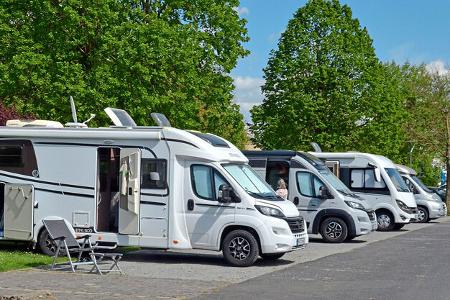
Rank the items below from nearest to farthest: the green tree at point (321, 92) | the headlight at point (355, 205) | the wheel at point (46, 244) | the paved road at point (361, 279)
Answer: the paved road at point (361, 279) → the wheel at point (46, 244) → the headlight at point (355, 205) → the green tree at point (321, 92)

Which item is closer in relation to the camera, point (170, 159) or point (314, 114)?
point (170, 159)

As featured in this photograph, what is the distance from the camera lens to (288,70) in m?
43.2

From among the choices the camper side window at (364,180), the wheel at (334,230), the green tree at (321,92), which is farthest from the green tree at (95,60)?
the green tree at (321,92)

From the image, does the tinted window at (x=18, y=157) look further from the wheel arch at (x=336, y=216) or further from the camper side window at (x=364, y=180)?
the camper side window at (x=364, y=180)

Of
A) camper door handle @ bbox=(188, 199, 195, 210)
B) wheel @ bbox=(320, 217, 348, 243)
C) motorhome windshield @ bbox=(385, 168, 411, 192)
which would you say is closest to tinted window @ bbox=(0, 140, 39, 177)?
camper door handle @ bbox=(188, 199, 195, 210)

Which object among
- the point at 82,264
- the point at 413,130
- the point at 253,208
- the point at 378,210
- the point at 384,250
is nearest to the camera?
the point at 82,264

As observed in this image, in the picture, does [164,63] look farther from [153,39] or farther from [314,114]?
[314,114]

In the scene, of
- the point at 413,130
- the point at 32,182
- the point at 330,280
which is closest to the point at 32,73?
the point at 32,182

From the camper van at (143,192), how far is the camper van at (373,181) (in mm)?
10994

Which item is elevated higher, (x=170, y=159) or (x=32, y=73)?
(x=32, y=73)

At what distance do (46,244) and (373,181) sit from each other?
1386 cm

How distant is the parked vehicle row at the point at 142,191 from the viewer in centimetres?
1708

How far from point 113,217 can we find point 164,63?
13817mm

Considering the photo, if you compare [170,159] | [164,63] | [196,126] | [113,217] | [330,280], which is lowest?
[330,280]
